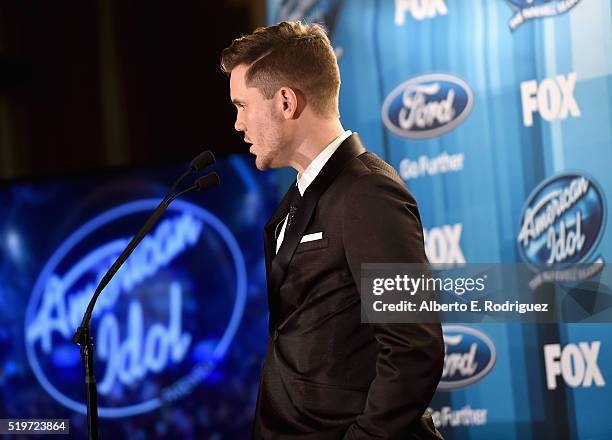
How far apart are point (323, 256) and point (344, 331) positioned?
0.16 metres

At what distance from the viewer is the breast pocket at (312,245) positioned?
1794mm

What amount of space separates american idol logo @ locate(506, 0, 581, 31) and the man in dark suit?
1.57 m

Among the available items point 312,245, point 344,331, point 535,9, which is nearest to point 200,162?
point 312,245

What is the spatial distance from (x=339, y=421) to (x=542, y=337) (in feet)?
5.64

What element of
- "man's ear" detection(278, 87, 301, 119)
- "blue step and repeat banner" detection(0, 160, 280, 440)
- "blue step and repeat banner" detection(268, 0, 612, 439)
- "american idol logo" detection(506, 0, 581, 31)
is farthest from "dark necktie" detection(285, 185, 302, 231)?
"blue step and repeat banner" detection(0, 160, 280, 440)

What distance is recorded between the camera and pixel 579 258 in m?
3.18

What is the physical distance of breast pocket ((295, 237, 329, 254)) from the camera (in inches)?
70.6

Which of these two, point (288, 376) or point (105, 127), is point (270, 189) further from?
point (288, 376)

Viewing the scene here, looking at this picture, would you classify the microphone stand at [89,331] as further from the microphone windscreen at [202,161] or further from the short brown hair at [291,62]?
the short brown hair at [291,62]

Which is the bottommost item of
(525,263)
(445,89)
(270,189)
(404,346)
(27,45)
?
(404,346)

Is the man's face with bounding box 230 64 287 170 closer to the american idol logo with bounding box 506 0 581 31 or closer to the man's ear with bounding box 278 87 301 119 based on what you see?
the man's ear with bounding box 278 87 301 119

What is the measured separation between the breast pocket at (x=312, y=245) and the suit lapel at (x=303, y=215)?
1cm

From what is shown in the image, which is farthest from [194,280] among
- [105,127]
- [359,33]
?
[359,33]

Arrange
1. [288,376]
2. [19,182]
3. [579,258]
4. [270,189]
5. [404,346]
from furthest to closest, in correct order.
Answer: [19,182] → [270,189] → [579,258] → [288,376] → [404,346]
